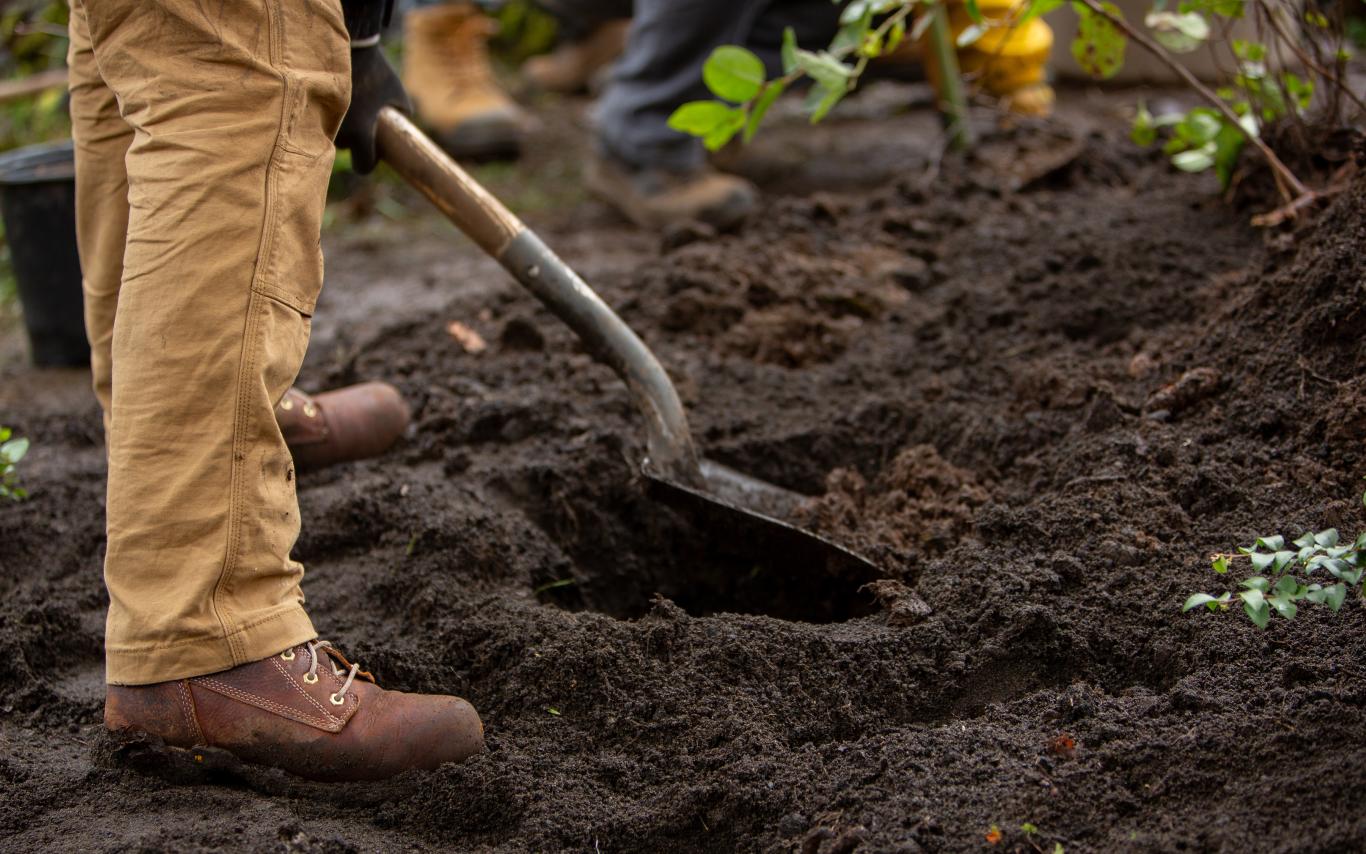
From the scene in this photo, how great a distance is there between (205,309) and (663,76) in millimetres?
2699

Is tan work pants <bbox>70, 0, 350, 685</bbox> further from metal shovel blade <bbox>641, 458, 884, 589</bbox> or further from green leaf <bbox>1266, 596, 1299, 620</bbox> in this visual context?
green leaf <bbox>1266, 596, 1299, 620</bbox>

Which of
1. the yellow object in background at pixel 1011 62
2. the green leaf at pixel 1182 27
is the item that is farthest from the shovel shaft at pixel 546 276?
the yellow object in background at pixel 1011 62

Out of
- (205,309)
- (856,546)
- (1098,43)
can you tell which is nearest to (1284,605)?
(856,546)

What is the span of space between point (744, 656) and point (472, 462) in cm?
88

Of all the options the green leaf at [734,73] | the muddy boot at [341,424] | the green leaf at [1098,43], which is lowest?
the muddy boot at [341,424]

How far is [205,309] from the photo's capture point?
1420 millimetres

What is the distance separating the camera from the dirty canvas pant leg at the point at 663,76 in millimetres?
3766

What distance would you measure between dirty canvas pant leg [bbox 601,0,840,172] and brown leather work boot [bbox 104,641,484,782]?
2675mm

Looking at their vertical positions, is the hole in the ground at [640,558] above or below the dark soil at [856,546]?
below

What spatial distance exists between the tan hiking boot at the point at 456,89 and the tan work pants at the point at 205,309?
3.42 metres

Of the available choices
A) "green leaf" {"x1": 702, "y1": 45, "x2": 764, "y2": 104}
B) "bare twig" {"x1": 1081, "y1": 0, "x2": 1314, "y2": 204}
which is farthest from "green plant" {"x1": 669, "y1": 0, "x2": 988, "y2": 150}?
"bare twig" {"x1": 1081, "y1": 0, "x2": 1314, "y2": 204}

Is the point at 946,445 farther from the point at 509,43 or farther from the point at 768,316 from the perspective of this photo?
the point at 509,43

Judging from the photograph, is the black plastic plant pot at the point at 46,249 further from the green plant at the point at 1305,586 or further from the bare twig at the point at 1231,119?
the green plant at the point at 1305,586

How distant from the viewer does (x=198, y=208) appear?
1414 millimetres
